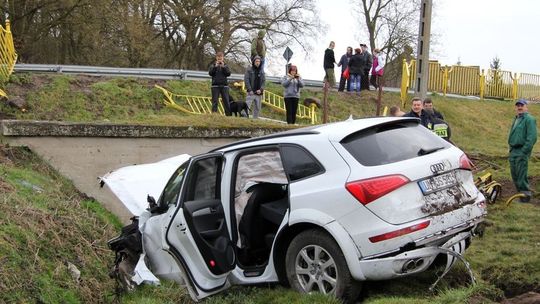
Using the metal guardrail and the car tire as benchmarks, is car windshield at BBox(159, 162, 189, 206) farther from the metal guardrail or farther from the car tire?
the metal guardrail

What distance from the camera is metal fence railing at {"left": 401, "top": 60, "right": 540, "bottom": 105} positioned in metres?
25.9

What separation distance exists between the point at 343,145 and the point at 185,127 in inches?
261

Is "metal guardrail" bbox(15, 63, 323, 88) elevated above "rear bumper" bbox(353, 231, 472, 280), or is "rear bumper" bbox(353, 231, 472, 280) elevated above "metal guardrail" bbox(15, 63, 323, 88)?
"metal guardrail" bbox(15, 63, 323, 88)

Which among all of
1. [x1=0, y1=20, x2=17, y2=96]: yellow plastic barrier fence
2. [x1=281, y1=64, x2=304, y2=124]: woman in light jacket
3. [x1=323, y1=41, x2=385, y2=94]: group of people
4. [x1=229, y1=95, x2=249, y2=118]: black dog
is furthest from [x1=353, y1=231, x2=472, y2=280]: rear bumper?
[x1=323, y1=41, x2=385, y2=94]: group of people

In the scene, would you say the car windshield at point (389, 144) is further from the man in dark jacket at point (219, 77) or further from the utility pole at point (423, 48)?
the man in dark jacket at point (219, 77)

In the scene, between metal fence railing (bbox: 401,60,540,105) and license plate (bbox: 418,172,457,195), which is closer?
license plate (bbox: 418,172,457,195)

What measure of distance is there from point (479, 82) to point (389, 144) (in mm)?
23614

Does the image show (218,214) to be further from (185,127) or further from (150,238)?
(185,127)

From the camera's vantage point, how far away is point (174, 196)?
6.48 m

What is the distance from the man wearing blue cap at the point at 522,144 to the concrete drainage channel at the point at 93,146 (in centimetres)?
569

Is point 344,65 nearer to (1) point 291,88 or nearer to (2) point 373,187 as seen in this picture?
(1) point 291,88

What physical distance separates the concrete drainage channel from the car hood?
1.62 metres

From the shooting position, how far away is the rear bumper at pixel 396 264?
4.75m

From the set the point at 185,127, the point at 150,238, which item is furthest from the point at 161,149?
the point at 150,238
